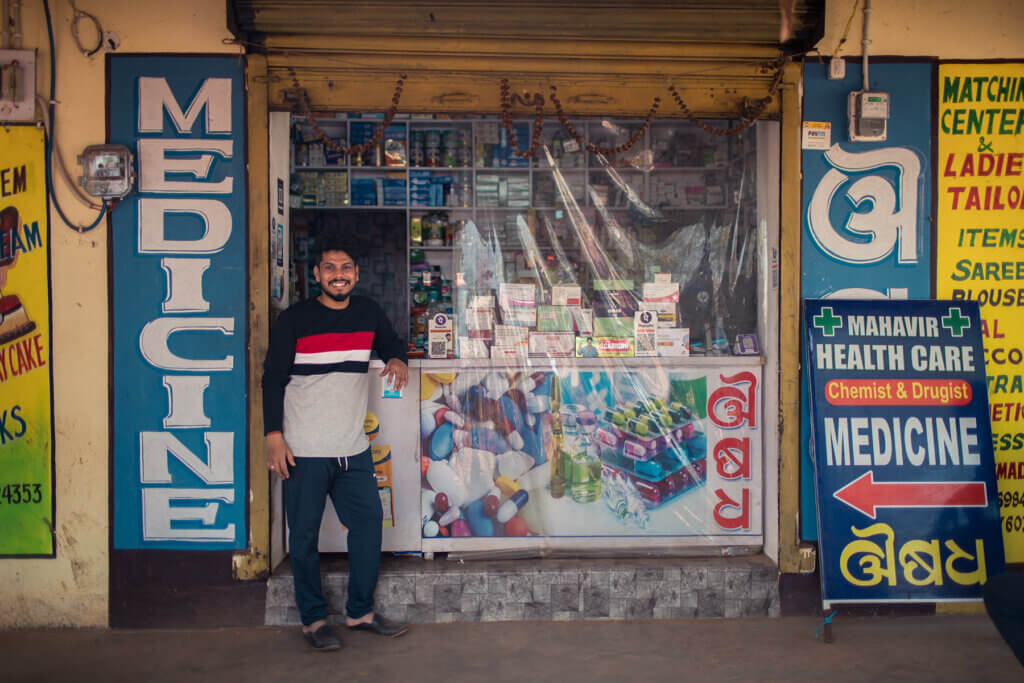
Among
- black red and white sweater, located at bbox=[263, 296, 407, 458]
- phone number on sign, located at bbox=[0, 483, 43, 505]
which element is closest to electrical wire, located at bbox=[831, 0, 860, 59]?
black red and white sweater, located at bbox=[263, 296, 407, 458]

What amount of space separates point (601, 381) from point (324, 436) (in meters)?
1.46

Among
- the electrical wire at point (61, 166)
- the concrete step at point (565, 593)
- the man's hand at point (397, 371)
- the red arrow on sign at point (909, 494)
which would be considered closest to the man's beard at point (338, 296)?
the man's hand at point (397, 371)

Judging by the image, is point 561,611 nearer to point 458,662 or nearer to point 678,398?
point 458,662

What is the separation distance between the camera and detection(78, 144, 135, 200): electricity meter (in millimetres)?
3475

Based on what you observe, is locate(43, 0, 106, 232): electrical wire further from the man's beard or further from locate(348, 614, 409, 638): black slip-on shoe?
locate(348, 614, 409, 638): black slip-on shoe

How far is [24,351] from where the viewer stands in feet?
11.6

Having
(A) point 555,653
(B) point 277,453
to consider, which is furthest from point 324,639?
(A) point 555,653

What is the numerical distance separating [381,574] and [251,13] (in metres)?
2.68

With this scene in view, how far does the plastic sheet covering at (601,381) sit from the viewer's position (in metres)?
3.88

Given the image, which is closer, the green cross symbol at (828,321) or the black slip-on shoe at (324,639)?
the black slip-on shoe at (324,639)

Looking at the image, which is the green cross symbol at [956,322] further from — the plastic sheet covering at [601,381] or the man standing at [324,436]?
the man standing at [324,436]

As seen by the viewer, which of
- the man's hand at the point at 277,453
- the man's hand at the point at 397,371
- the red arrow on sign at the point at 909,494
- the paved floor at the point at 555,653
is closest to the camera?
the paved floor at the point at 555,653

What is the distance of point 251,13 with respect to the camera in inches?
133

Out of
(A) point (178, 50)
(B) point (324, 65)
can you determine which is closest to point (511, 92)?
(B) point (324, 65)
